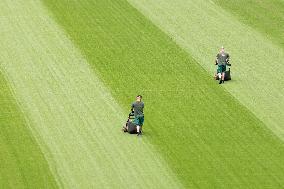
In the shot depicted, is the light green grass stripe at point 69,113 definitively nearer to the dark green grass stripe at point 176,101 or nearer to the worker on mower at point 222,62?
the dark green grass stripe at point 176,101

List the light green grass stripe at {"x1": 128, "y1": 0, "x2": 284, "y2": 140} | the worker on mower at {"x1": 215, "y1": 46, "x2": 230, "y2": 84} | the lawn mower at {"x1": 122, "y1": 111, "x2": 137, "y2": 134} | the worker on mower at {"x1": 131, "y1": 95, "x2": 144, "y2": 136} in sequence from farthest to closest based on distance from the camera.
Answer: the worker on mower at {"x1": 215, "y1": 46, "x2": 230, "y2": 84} → the light green grass stripe at {"x1": 128, "y1": 0, "x2": 284, "y2": 140} → the lawn mower at {"x1": 122, "y1": 111, "x2": 137, "y2": 134} → the worker on mower at {"x1": 131, "y1": 95, "x2": 144, "y2": 136}

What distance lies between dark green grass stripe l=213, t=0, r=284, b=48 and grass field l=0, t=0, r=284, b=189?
0.67 ft

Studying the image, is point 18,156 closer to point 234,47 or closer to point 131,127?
point 131,127

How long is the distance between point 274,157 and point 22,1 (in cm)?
2398

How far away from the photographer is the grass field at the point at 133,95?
104ft

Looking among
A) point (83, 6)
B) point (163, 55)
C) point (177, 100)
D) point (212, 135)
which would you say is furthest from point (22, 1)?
point (212, 135)

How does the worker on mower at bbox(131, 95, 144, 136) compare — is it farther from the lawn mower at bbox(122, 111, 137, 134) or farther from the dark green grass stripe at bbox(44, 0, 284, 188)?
the dark green grass stripe at bbox(44, 0, 284, 188)

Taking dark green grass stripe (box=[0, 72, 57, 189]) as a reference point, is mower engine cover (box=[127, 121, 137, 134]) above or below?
above

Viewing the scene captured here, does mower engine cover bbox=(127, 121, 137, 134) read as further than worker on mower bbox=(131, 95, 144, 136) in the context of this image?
Yes

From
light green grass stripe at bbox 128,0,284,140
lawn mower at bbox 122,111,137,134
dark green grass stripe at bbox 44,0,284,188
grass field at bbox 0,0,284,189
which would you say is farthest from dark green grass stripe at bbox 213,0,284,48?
lawn mower at bbox 122,111,137,134

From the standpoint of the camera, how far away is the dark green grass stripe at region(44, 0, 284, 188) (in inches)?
1259

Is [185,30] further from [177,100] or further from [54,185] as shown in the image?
[54,185]

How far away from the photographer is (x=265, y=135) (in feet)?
116

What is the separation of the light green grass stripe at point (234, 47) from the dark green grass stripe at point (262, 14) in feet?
1.90
